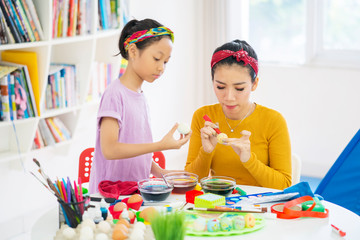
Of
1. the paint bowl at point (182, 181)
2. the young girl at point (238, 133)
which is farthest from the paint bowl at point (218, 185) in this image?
the young girl at point (238, 133)

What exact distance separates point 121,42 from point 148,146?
49 cm

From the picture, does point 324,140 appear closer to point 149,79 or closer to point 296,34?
point 296,34

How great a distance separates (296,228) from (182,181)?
448 millimetres

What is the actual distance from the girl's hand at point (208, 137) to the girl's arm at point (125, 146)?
0.23ft

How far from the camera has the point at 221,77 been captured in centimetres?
206

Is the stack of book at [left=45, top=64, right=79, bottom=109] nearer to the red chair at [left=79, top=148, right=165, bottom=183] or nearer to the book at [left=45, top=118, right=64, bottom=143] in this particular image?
the book at [left=45, top=118, right=64, bottom=143]

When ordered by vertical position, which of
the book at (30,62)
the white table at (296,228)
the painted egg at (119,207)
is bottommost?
the white table at (296,228)

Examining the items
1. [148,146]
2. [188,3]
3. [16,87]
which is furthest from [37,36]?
[188,3]

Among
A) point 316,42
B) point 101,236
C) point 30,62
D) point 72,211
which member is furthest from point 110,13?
point 101,236

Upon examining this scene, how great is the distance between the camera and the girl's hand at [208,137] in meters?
1.99

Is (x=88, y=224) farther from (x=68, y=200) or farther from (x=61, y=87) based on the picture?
(x=61, y=87)

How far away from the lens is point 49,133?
10.1 feet

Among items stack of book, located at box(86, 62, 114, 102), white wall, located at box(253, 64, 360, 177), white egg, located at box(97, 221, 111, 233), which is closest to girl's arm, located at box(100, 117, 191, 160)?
white egg, located at box(97, 221, 111, 233)

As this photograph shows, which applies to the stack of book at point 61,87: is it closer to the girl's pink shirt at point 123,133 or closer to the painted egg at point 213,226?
the girl's pink shirt at point 123,133
